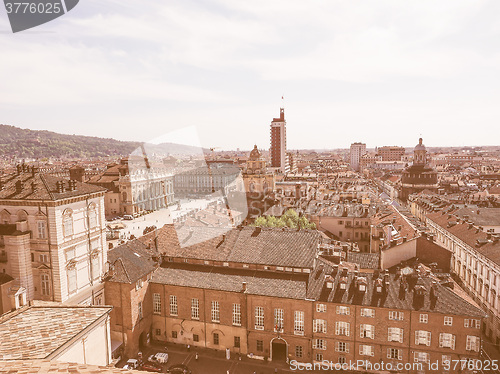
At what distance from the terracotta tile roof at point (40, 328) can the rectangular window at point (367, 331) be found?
2895 cm

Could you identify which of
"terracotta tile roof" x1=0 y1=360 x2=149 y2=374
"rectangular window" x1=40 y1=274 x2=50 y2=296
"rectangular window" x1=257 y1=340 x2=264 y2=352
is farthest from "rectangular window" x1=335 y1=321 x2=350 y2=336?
"rectangular window" x1=40 y1=274 x2=50 y2=296

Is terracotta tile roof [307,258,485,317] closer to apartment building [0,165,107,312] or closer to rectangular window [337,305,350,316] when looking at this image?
rectangular window [337,305,350,316]

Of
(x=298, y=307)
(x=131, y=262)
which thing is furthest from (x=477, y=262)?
(x=131, y=262)

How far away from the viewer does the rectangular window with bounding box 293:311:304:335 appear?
141ft

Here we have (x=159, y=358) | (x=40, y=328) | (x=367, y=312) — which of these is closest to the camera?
(x=40, y=328)

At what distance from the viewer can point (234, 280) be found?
46.6 metres

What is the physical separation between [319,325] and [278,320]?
5028 mm

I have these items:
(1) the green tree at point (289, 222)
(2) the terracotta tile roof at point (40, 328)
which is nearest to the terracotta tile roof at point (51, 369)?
(2) the terracotta tile roof at point (40, 328)

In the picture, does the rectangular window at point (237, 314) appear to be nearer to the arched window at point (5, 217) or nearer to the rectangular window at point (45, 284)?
the rectangular window at point (45, 284)

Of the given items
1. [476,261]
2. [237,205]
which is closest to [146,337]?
[476,261]

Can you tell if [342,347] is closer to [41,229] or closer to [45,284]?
[45,284]

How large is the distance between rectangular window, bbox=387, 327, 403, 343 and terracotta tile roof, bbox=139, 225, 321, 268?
39.1ft

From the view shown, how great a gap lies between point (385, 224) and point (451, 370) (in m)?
36.8

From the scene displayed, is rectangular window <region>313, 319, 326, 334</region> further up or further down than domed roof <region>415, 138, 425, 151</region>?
further down
